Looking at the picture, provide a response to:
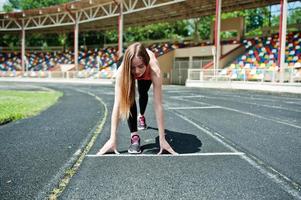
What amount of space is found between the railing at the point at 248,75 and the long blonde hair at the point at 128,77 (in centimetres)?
1487

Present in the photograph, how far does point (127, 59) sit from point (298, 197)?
2158mm

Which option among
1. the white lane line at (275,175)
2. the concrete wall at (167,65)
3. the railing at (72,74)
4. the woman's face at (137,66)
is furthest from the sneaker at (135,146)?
the concrete wall at (167,65)

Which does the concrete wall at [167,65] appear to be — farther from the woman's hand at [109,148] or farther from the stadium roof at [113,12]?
the woman's hand at [109,148]

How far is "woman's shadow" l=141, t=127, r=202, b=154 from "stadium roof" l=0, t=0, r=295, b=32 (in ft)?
81.8

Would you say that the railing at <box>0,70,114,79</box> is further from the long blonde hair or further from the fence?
the long blonde hair

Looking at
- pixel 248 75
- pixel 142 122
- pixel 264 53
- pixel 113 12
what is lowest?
pixel 142 122

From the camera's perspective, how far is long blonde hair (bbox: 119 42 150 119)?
3.46 metres

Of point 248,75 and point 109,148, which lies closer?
point 109,148

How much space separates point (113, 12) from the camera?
116 ft

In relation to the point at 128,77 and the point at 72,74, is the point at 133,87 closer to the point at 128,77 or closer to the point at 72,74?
the point at 128,77

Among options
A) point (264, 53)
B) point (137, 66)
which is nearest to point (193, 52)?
point (264, 53)

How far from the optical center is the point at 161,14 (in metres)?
36.6

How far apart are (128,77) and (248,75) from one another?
17.5 metres

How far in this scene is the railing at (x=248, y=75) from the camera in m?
16.6
